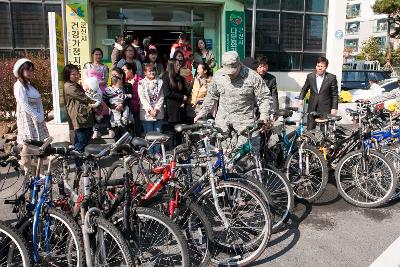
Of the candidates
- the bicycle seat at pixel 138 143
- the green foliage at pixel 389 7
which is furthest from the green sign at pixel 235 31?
the green foliage at pixel 389 7

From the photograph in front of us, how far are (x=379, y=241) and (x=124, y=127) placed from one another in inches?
161

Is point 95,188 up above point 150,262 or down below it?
above

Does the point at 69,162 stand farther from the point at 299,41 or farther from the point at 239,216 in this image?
the point at 299,41

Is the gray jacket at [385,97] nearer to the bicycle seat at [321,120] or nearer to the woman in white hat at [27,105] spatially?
the bicycle seat at [321,120]

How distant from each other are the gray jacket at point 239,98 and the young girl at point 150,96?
1752 millimetres

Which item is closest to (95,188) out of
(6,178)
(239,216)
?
(239,216)

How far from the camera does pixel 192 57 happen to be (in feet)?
31.2

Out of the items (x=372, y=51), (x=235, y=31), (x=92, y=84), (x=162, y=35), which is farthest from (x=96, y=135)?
(x=372, y=51)

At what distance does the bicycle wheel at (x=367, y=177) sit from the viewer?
478cm

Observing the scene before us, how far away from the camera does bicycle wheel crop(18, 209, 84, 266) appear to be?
2.91 meters

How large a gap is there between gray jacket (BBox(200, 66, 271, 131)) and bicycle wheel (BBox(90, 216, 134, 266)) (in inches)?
76.8

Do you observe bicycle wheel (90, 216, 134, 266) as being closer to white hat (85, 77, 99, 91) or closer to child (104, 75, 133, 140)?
child (104, 75, 133, 140)

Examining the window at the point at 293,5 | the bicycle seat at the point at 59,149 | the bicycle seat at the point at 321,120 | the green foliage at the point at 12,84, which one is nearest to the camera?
the bicycle seat at the point at 59,149

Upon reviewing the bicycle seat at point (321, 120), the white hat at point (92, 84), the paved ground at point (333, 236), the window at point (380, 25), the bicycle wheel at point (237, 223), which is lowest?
→ the paved ground at point (333, 236)
